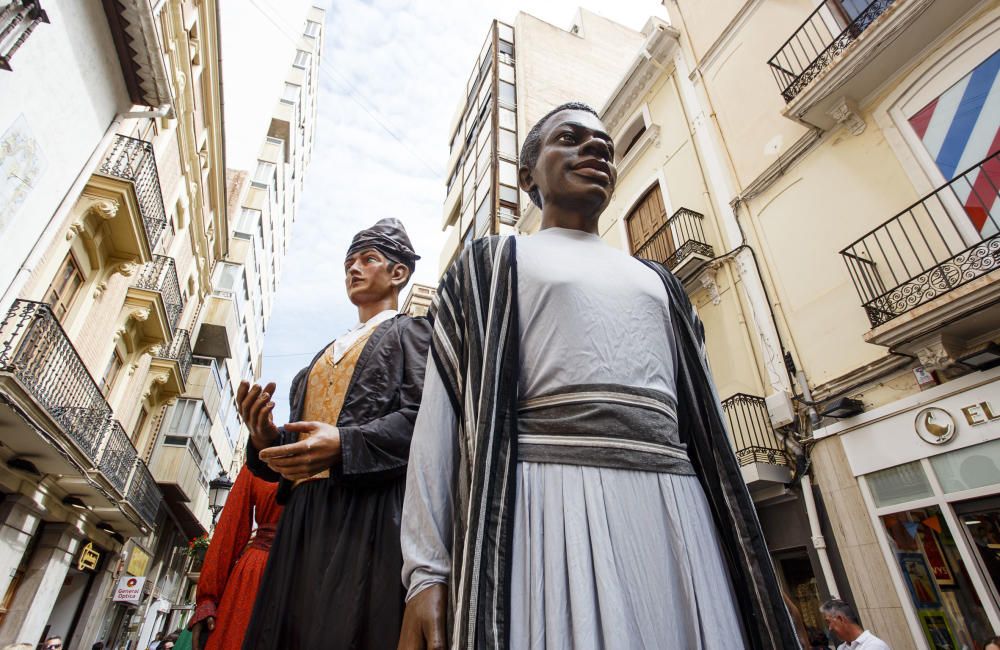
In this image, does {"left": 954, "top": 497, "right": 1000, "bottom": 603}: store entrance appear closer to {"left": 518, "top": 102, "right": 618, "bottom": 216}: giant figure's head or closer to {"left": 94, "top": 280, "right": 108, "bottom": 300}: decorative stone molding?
{"left": 518, "top": 102, "right": 618, "bottom": 216}: giant figure's head

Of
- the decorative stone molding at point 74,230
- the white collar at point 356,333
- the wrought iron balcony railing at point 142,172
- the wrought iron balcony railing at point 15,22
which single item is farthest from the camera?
the wrought iron balcony railing at point 142,172

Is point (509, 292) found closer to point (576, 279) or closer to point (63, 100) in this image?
point (576, 279)

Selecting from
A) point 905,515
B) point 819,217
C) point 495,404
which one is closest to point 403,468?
point 495,404

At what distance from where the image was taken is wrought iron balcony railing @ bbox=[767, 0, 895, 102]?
7.34m

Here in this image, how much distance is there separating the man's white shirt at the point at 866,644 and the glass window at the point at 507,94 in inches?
777

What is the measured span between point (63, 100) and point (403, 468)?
8910mm

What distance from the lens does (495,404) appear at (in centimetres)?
122

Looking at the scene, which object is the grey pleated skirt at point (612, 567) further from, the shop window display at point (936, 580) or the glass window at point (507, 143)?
the glass window at point (507, 143)

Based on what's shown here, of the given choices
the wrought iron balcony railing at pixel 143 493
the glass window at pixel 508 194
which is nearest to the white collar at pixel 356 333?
the wrought iron balcony railing at pixel 143 493

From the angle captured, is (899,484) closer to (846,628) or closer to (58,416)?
(846,628)

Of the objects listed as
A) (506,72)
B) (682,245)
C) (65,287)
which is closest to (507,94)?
(506,72)

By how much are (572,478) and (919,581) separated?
6.59m

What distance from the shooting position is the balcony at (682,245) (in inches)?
374

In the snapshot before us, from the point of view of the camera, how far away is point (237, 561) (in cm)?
209
